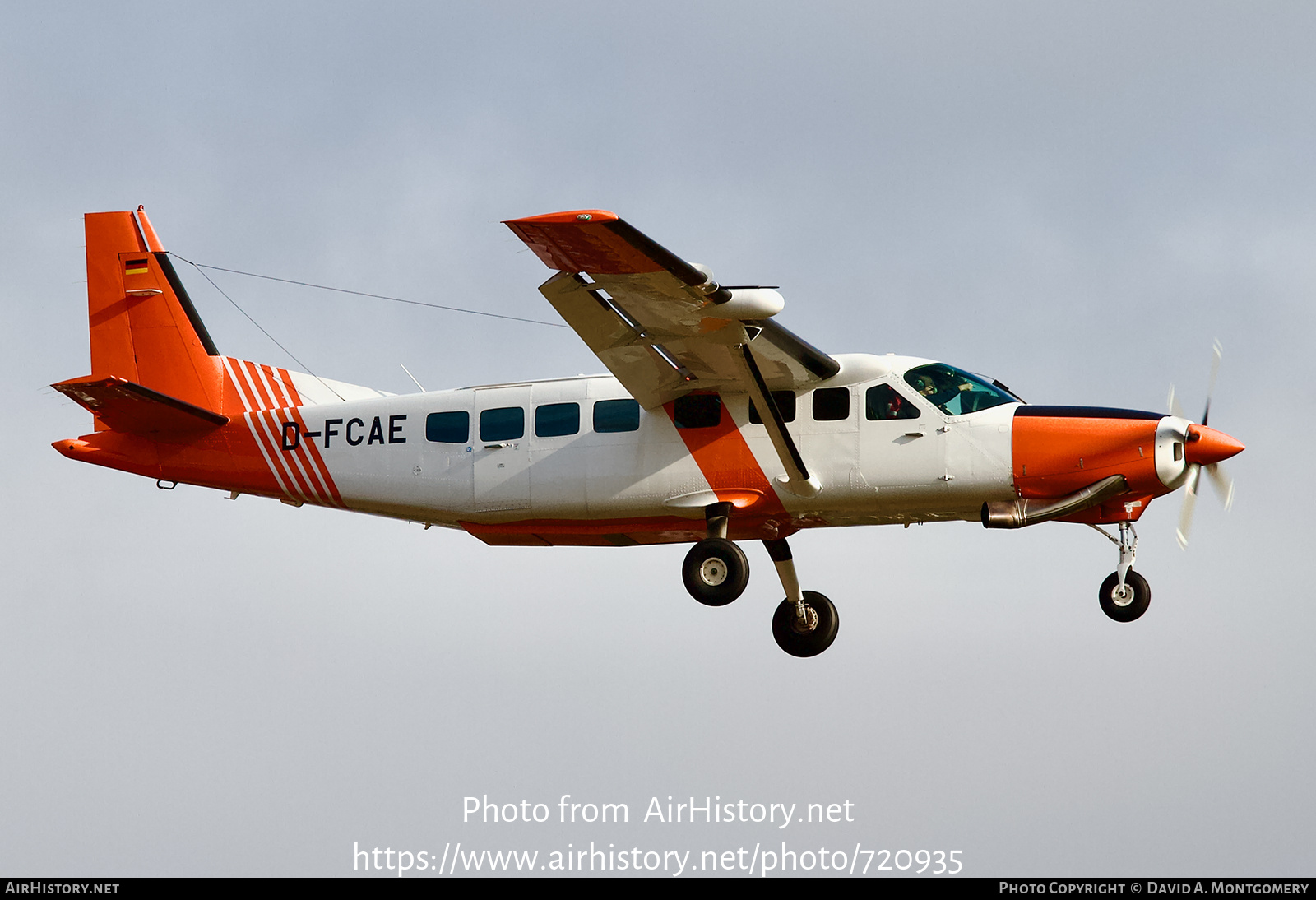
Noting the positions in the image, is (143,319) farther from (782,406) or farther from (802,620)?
(802,620)

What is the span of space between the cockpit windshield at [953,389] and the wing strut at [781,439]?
63.2 inches

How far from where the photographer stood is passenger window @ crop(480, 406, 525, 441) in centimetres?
1956

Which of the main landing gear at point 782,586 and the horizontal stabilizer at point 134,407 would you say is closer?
the main landing gear at point 782,586

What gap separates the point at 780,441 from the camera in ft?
59.7

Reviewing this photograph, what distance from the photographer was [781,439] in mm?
18188

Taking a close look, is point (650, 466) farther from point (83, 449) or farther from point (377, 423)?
point (83, 449)

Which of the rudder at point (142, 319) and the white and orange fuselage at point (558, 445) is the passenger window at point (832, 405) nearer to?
the white and orange fuselage at point (558, 445)

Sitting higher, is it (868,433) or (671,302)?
(671,302)

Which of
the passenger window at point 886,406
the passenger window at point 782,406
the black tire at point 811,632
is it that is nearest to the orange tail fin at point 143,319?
the passenger window at point 782,406

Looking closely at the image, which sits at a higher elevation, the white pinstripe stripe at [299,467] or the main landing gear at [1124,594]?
the white pinstripe stripe at [299,467]

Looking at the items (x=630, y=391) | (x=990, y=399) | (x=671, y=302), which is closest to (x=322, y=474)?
(x=630, y=391)

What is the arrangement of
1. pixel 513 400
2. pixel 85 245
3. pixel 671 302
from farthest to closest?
pixel 85 245
pixel 513 400
pixel 671 302

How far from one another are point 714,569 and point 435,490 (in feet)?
12.8

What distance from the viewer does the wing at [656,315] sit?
15586mm
